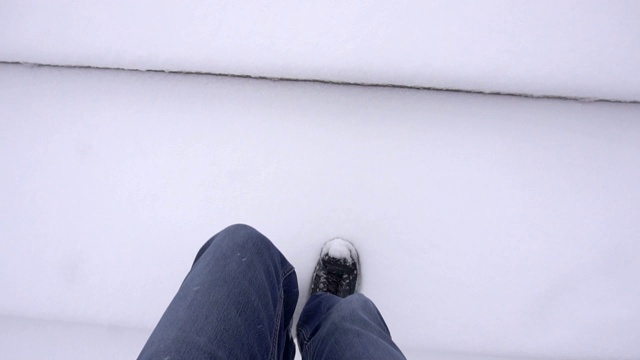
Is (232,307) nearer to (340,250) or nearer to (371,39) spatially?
(340,250)

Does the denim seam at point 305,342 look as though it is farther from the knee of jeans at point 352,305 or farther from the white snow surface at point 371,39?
the white snow surface at point 371,39

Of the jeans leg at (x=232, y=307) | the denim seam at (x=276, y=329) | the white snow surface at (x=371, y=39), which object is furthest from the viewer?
the white snow surface at (x=371, y=39)

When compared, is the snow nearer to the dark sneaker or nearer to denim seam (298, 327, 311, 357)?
the dark sneaker

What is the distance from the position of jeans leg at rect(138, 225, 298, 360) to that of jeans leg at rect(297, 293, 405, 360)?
0.05m

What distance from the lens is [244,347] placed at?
498mm

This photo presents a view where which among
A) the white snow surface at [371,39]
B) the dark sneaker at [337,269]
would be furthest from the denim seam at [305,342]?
the white snow surface at [371,39]

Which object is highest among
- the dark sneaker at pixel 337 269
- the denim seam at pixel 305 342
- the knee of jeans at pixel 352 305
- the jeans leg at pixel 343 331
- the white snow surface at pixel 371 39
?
the white snow surface at pixel 371 39

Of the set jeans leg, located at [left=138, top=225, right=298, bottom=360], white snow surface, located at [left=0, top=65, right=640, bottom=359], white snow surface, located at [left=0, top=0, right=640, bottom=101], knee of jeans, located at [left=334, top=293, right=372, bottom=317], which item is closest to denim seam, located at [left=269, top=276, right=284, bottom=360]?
jeans leg, located at [left=138, top=225, right=298, bottom=360]

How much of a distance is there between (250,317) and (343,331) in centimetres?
16

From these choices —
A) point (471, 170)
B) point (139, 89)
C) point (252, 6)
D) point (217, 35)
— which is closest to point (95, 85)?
point (139, 89)

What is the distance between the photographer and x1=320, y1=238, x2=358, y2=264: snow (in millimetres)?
815

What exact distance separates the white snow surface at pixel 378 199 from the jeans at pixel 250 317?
217 mm

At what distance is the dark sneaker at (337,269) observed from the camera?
81 cm

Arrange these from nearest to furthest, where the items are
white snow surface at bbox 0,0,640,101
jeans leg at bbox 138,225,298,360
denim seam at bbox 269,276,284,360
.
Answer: jeans leg at bbox 138,225,298,360
denim seam at bbox 269,276,284,360
white snow surface at bbox 0,0,640,101
